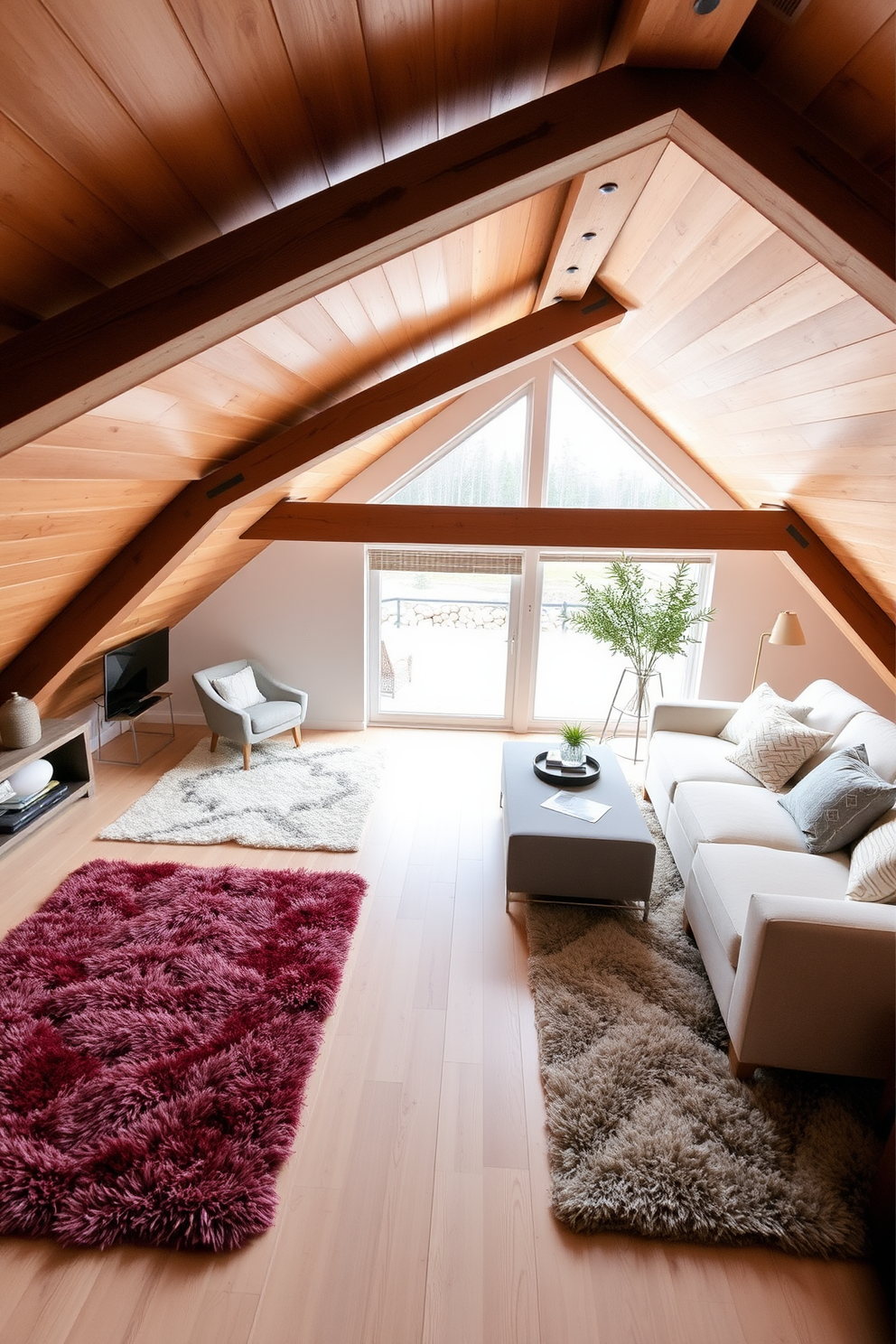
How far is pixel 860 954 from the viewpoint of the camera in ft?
7.15

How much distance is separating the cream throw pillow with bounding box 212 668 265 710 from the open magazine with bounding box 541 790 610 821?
8.08 feet

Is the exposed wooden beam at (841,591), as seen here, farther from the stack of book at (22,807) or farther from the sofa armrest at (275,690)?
the stack of book at (22,807)

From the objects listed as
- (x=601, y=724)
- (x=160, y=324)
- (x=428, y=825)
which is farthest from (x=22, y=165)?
(x=601, y=724)

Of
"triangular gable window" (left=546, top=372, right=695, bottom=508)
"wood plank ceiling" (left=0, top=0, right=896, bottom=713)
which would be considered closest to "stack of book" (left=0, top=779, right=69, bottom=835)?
"wood plank ceiling" (left=0, top=0, right=896, bottom=713)

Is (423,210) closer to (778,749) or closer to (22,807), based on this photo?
(778,749)

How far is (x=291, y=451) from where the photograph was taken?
3.20 m

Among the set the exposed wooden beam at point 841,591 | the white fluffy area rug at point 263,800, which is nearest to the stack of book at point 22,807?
the white fluffy area rug at point 263,800

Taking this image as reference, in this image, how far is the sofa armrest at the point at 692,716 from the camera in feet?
14.5

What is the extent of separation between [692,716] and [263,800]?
2.73 metres

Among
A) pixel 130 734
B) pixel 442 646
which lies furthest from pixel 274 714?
pixel 442 646

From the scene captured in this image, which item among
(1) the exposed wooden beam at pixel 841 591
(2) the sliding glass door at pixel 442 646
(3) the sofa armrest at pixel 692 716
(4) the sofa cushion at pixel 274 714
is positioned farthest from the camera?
(2) the sliding glass door at pixel 442 646

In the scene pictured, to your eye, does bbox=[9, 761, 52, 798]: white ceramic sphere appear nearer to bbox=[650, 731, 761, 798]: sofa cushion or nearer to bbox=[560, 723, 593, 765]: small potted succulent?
bbox=[560, 723, 593, 765]: small potted succulent

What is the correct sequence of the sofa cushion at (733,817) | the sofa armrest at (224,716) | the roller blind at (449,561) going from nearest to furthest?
the sofa cushion at (733,817), the sofa armrest at (224,716), the roller blind at (449,561)

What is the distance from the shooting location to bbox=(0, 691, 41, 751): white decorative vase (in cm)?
361
